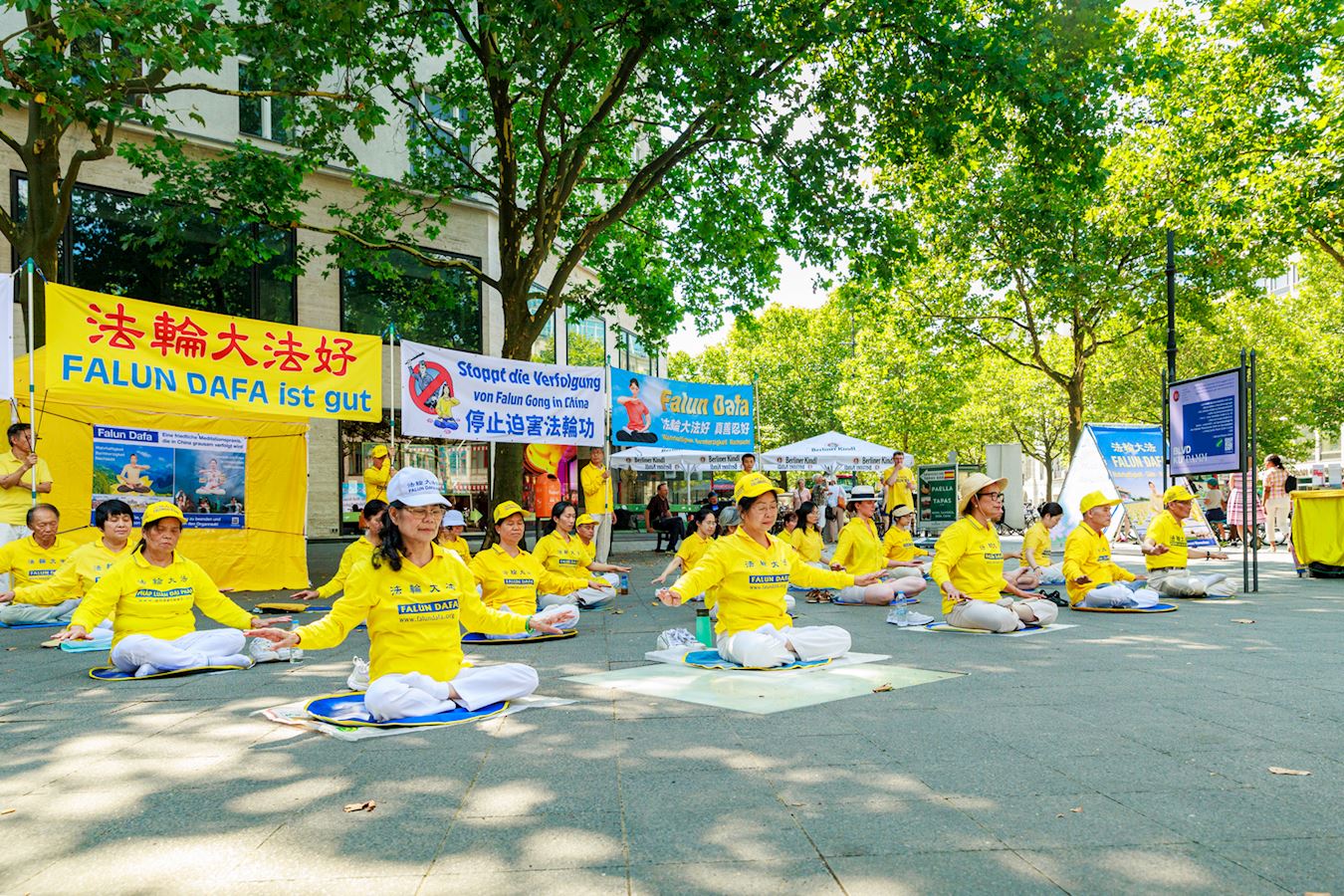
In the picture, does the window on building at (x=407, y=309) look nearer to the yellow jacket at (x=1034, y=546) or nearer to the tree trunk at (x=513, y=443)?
the tree trunk at (x=513, y=443)

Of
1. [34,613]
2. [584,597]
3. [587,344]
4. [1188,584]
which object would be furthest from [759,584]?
[587,344]

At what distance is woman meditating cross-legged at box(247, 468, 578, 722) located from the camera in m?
5.37

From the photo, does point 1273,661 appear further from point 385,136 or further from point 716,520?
point 385,136

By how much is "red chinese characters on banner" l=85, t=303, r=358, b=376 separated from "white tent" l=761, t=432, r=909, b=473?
41.7 ft

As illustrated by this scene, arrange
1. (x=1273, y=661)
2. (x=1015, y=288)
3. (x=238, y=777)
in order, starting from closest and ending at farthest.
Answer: (x=238, y=777), (x=1273, y=661), (x=1015, y=288)

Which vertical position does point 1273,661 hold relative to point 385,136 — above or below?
below

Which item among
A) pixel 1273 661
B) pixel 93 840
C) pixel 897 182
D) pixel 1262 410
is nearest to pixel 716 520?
pixel 1273 661

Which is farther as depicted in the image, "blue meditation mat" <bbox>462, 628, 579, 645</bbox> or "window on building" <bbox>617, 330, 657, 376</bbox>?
"window on building" <bbox>617, 330, 657, 376</bbox>

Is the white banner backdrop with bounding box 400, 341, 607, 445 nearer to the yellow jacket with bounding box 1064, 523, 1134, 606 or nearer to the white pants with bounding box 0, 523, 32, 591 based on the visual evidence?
the white pants with bounding box 0, 523, 32, 591

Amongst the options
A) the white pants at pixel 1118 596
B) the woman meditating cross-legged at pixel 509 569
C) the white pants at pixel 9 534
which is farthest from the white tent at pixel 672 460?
the white pants at pixel 9 534

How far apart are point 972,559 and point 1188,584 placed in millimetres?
4355

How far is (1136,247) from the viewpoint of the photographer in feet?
76.8

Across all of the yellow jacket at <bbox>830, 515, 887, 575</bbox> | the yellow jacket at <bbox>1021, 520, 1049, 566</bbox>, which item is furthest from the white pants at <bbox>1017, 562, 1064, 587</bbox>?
the yellow jacket at <bbox>830, 515, 887, 575</bbox>

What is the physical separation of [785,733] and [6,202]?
61.4 ft
